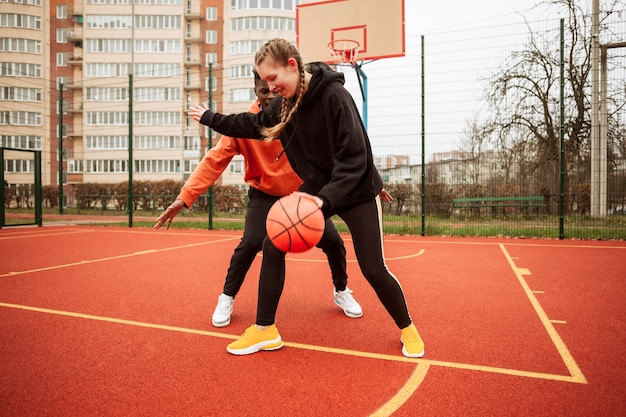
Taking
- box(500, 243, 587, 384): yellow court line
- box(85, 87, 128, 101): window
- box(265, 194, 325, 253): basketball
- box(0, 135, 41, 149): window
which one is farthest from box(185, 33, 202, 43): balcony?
box(265, 194, 325, 253): basketball

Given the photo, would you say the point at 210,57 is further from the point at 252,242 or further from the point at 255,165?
the point at 252,242

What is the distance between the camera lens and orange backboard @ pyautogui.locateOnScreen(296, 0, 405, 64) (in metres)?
10.9

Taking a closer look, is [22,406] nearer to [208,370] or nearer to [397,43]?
[208,370]

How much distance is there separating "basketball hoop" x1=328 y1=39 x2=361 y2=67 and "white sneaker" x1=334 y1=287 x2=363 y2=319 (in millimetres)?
7953

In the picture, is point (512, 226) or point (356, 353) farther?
point (512, 226)

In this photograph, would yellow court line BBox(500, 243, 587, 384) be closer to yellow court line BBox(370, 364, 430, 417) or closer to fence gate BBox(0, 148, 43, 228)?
yellow court line BBox(370, 364, 430, 417)

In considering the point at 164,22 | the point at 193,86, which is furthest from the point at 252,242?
the point at 164,22

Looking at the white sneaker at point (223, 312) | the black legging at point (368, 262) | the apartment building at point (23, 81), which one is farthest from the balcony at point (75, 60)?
the black legging at point (368, 262)

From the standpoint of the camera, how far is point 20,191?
80.4 ft

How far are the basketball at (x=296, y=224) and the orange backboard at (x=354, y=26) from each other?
9191 mm

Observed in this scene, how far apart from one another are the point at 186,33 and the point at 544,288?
47050mm

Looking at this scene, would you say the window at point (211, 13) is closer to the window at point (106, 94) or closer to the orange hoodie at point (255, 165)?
the window at point (106, 94)

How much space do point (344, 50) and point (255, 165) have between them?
26.8ft

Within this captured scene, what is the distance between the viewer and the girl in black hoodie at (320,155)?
246 centimetres
